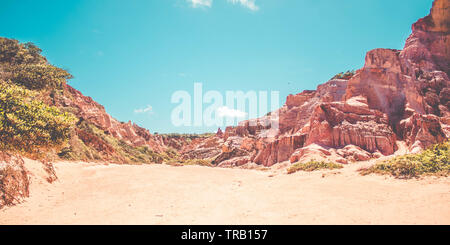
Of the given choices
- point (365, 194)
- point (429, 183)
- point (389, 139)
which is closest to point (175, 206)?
point (365, 194)

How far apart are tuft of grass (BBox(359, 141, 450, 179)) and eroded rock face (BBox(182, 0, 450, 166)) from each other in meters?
7.93

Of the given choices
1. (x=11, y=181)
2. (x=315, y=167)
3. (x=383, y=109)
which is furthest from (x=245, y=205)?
(x=383, y=109)

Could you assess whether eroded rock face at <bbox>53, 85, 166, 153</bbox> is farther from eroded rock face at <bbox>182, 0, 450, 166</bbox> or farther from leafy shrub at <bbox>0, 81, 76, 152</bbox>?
eroded rock face at <bbox>182, 0, 450, 166</bbox>

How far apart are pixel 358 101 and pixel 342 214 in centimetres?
2281

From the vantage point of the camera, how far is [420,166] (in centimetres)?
880

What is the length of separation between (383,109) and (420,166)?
18289 mm

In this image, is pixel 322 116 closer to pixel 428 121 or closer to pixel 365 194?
pixel 428 121

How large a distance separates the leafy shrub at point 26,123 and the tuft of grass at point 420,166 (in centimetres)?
1394

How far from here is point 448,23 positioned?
1237 inches

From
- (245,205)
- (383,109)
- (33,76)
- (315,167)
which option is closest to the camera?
(245,205)

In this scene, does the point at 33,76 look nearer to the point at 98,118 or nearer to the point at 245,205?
the point at 245,205

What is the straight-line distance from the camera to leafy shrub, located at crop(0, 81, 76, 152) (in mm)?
8180

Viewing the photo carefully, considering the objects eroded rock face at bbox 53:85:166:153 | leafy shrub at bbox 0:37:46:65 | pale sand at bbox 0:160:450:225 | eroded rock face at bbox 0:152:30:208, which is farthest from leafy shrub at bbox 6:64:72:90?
eroded rock face at bbox 0:152:30:208
